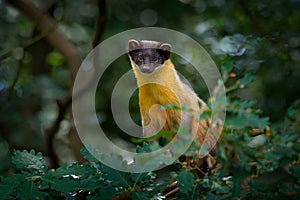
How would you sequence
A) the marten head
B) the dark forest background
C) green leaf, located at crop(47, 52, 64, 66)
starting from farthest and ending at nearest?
1. green leaf, located at crop(47, 52, 64, 66)
2. the dark forest background
3. the marten head

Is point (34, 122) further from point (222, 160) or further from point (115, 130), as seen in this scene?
point (222, 160)

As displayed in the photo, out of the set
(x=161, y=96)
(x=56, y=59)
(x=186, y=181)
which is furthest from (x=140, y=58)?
(x=186, y=181)

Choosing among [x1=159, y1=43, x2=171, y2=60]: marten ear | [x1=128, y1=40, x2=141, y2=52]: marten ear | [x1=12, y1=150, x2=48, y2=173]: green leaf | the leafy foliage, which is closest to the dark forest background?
[x1=159, y1=43, x2=171, y2=60]: marten ear

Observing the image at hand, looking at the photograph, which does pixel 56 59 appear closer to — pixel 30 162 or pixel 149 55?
pixel 149 55

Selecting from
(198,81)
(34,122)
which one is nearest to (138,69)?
(198,81)

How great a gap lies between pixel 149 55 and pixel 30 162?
2164mm

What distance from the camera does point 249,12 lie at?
5.54m

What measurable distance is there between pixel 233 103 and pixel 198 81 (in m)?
3.54

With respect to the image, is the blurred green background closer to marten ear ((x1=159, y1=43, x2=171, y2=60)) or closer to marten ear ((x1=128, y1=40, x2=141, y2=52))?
marten ear ((x1=159, y1=43, x2=171, y2=60))

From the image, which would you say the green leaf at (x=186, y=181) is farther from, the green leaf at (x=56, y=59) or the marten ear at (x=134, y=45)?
the green leaf at (x=56, y=59)

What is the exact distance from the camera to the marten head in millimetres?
4645

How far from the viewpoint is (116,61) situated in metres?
Answer: 6.40

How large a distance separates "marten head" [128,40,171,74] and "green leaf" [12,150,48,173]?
204 centimetres

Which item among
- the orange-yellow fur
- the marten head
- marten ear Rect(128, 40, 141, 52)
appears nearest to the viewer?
the orange-yellow fur
